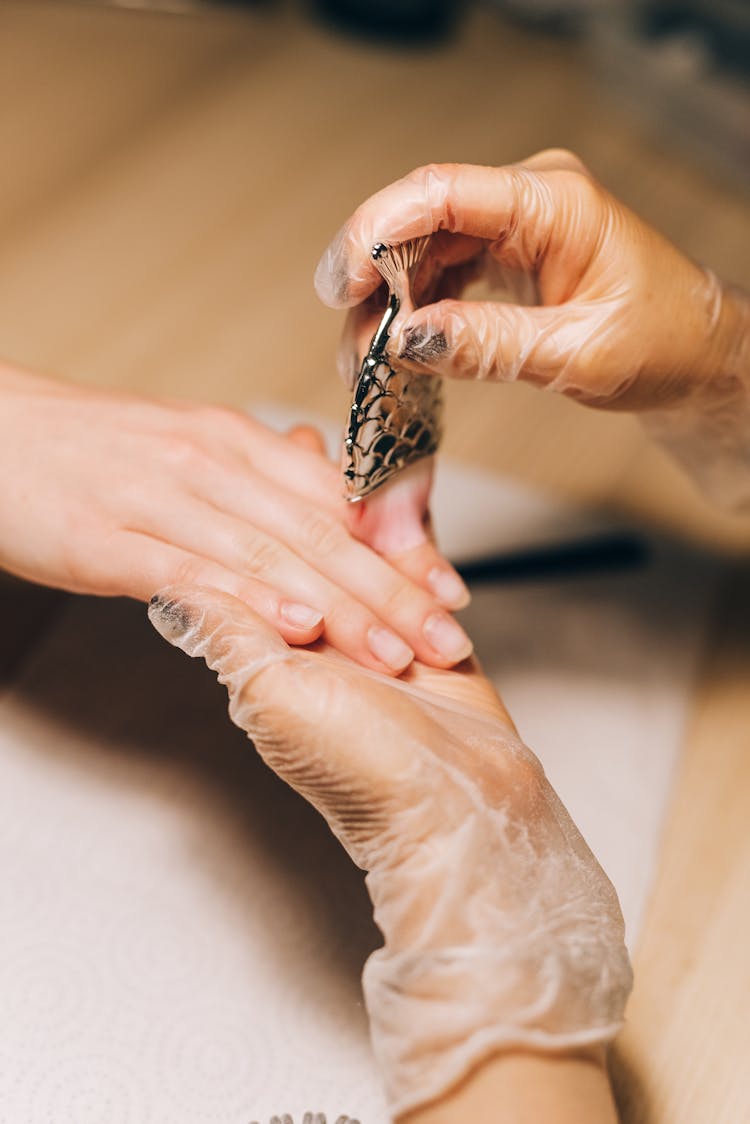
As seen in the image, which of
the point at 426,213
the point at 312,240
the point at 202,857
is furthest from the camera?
the point at 312,240

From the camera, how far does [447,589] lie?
0.76 meters

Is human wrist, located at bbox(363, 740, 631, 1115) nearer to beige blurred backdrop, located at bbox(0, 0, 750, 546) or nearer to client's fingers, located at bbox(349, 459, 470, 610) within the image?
client's fingers, located at bbox(349, 459, 470, 610)

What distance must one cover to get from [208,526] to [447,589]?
0.56 ft

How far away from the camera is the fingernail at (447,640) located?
2.35ft

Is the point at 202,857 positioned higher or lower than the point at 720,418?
lower

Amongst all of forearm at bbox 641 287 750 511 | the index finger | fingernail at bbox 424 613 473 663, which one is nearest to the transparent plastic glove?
fingernail at bbox 424 613 473 663

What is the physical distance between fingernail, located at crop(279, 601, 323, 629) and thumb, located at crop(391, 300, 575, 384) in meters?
0.17

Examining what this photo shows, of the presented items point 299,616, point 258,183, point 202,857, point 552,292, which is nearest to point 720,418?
point 552,292

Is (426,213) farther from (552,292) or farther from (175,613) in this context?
(175,613)

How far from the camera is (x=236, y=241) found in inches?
55.0

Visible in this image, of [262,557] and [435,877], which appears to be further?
[262,557]

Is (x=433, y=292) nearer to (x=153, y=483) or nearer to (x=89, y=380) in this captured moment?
(x=153, y=483)

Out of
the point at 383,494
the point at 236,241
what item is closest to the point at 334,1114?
the point at 383,494

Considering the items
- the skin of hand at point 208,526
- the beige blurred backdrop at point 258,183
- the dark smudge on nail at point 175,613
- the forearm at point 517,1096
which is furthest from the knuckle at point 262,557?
the beige blurred backdrop at point 258,183
